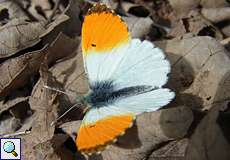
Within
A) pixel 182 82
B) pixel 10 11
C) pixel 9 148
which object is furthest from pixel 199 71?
pixel 10 11

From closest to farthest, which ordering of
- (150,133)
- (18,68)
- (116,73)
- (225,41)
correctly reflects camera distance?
(150,133) → (116,73) → (18,68) → (225,41)

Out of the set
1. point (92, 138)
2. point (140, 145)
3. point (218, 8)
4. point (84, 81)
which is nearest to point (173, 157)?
point (140, 145)

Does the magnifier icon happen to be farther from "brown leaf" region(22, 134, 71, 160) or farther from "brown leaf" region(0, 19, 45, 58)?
"brown leaf" region(0, 19, 45, 58)

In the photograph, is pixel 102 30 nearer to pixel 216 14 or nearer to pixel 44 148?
pixel 44 148

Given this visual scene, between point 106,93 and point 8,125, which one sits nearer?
point 106,93

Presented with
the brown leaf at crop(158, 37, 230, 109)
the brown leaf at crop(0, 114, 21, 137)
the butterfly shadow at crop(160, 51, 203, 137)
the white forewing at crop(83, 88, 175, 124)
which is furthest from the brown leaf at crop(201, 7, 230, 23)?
the brown leaf at crop(0, 114, 21, 137)

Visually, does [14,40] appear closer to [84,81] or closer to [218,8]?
[84,81]
